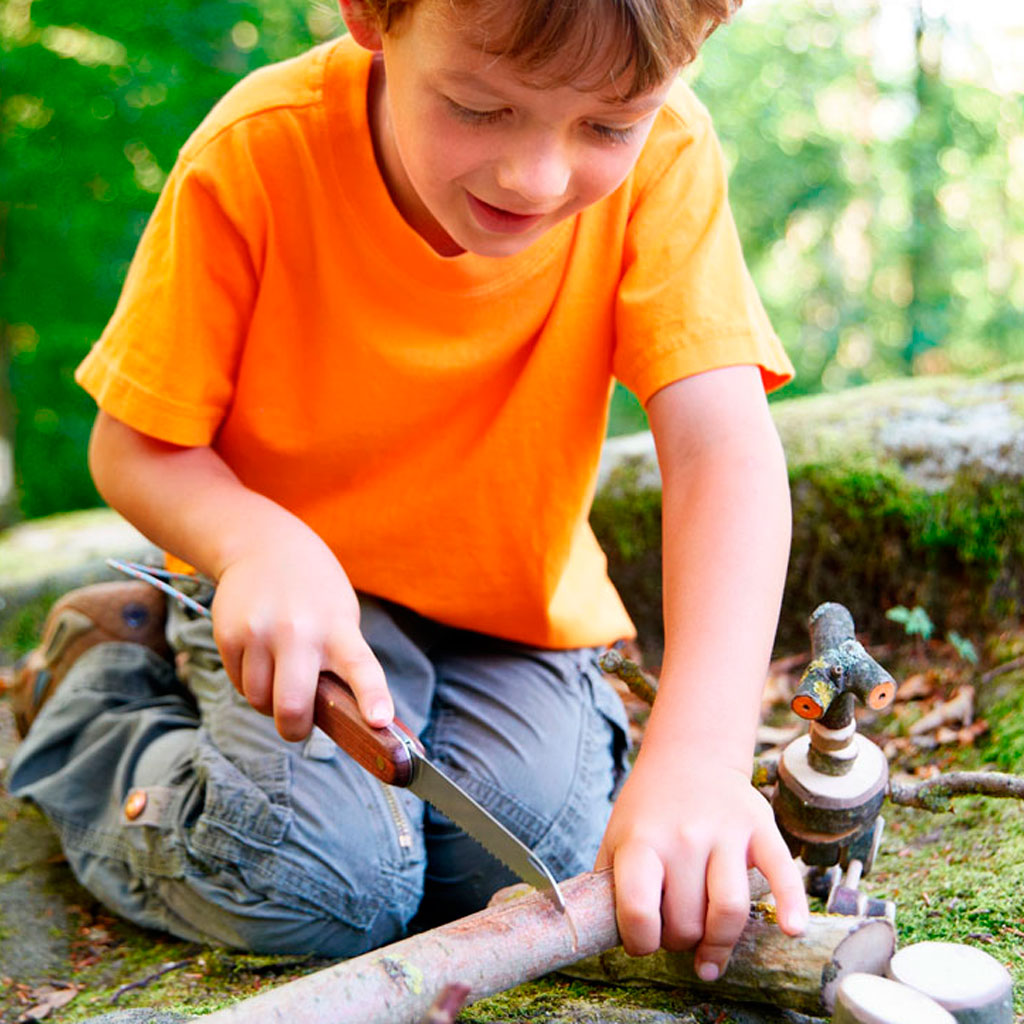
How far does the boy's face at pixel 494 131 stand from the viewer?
1.42 meters

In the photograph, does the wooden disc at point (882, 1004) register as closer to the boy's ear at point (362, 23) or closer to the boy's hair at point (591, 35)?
the boy's hair at point (591, 35)

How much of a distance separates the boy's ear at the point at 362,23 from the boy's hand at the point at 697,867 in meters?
1.23

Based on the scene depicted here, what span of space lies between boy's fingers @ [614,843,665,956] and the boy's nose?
87cm

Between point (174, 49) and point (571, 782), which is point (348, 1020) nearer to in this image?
point (571, 782)

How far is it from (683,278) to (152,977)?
1579mm

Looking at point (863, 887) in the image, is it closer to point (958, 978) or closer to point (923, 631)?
point (958, 978)

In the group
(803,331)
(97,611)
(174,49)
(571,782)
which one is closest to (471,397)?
(571,782)

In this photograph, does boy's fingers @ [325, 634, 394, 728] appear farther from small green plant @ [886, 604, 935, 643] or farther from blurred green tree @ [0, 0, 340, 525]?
blurred green tree @ [0, 0, 340, 525]

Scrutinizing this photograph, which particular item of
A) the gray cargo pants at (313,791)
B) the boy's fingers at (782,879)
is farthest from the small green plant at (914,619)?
the boy's fingers at (782,879)

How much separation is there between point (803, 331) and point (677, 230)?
25.6 ft

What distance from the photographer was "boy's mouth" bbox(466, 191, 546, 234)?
1623 millimetres

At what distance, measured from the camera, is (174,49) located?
6.75 m

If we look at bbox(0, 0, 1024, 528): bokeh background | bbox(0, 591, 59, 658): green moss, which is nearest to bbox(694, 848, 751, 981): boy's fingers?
bbox(0, 591, 59, 658): green moss

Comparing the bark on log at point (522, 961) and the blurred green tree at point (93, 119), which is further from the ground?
the blurred green tree at point (93, 119)
